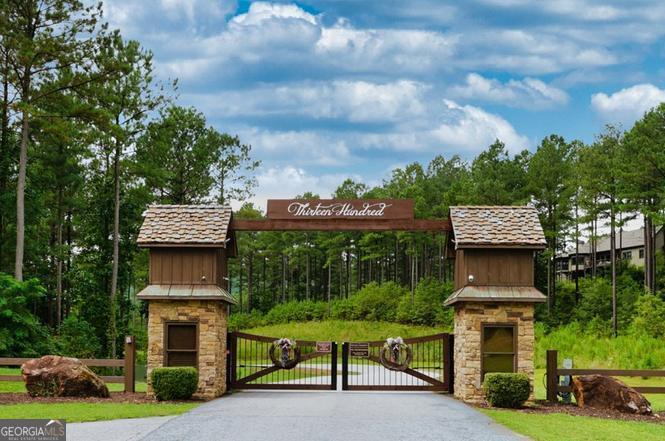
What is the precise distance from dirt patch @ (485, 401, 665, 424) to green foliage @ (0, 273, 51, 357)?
19523 millimetres

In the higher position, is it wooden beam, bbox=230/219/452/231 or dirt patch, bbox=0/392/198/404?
wooden beam, bbox=230/219/452/231

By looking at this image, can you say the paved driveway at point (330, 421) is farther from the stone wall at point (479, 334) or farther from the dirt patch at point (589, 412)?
the dirt patch at point (589, 412)

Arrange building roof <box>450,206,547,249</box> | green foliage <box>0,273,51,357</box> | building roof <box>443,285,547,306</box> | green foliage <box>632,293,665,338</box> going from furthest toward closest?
green foliage <box>632,293,665,338</box>
green foliage <box>0,273,51,357</box>
building roof <box>450,206,547,249</box>
building roof <box>443,285,547,306</box>

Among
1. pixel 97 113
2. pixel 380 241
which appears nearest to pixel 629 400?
pixel 97 113

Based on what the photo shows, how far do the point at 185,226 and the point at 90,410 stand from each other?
5.74 metres

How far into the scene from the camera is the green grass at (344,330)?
51094 millimetres

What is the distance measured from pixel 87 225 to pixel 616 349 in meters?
26.3

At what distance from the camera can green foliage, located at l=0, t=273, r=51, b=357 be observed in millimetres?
29770

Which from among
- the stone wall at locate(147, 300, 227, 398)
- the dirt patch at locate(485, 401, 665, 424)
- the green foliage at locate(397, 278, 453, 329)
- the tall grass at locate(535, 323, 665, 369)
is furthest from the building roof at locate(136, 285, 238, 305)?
the green foliage at locate(397, 278, 453, 329)

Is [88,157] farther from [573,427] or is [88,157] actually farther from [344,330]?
[573,427]

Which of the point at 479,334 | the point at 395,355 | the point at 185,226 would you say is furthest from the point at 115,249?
the point at 479,334

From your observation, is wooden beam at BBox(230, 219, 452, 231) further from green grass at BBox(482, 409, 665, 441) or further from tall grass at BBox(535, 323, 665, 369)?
tall grass at BBox(535, 323, 665, 369)

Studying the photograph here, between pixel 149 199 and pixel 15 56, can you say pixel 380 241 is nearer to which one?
pixel 149 199

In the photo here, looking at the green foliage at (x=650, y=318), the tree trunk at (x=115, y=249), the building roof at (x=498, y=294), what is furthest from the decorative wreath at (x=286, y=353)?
the green foliage at (x=650, y=318)
